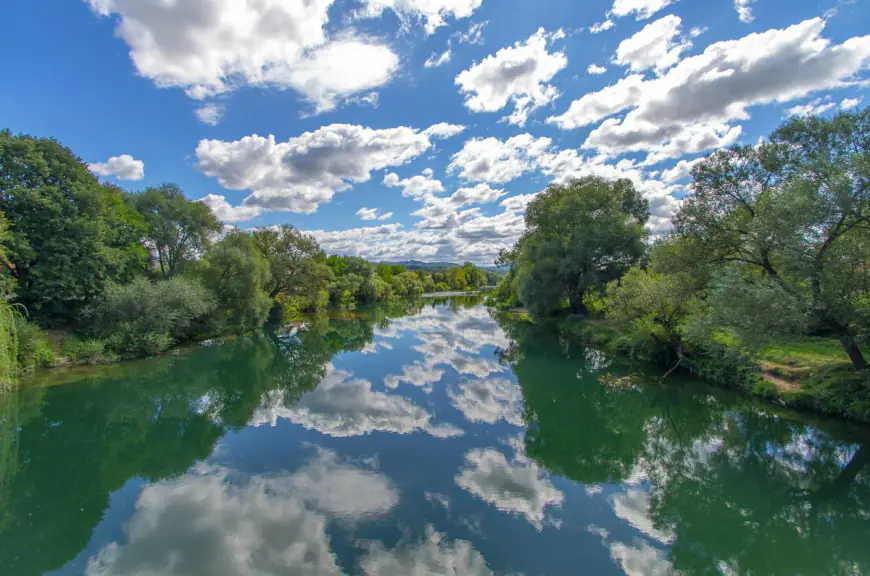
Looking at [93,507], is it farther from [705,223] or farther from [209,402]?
[705,223]

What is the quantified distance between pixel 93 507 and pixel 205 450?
2.70m

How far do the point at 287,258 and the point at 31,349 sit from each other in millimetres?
23277

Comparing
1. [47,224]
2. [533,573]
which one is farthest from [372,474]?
[47,224]

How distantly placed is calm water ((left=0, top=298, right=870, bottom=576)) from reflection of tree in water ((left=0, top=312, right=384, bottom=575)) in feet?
0.21

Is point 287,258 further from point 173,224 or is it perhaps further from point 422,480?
point 422,480

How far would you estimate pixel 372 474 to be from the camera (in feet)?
27.9

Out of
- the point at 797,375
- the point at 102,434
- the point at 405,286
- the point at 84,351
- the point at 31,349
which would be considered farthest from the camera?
the point at 405,286

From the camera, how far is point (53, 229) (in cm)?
1877

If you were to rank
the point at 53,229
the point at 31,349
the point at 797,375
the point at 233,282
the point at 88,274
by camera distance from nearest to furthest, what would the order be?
1. the point at 797,375
2. the point at 31,349
3. the point at 53,229
4. the point at 88,274
5. the point at 233,282

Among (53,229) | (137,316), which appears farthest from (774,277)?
(53,229)

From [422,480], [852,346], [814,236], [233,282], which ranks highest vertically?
[233,282]

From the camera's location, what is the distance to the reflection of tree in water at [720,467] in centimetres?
620

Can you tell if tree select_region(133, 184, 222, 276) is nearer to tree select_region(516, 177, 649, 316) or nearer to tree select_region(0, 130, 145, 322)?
tree select_region(0, 130, 145, 322)

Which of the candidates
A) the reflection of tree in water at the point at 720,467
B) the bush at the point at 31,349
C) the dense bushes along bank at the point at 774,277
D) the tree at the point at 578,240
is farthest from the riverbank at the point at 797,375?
the bush at the point at 31,349
